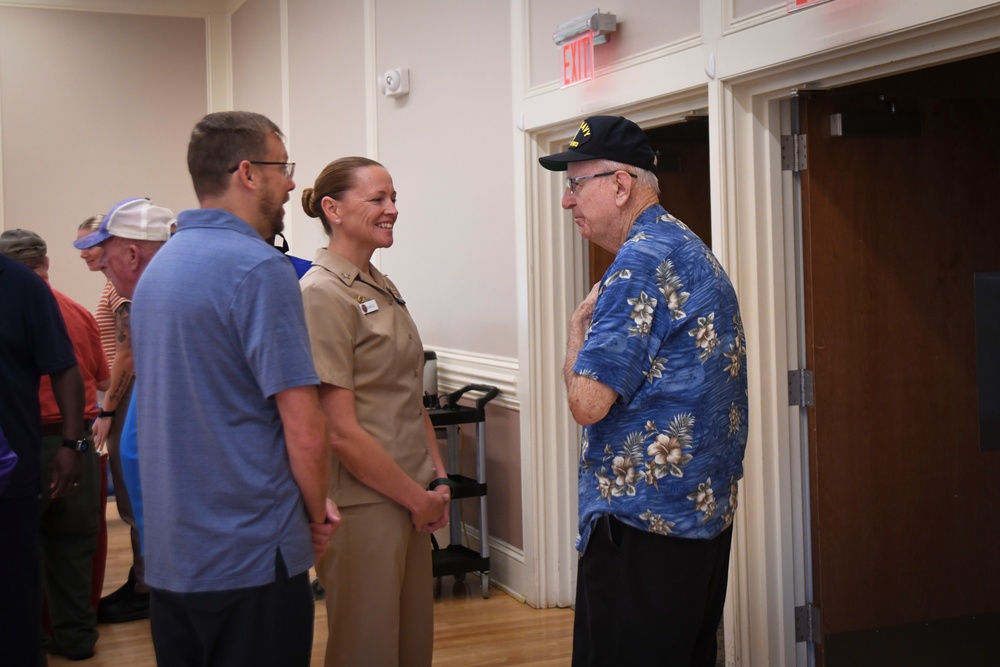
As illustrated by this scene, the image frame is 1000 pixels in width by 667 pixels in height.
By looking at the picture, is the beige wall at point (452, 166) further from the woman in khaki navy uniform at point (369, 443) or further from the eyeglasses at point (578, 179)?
the eyeglasses at point (578, 179)

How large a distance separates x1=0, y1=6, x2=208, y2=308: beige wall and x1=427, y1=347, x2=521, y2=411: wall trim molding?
3878 millimetres

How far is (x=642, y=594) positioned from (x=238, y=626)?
720 millimetres

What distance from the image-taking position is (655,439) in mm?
1877

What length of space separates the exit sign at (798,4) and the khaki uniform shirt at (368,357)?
1.34 meters

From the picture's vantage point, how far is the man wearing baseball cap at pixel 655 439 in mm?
1875

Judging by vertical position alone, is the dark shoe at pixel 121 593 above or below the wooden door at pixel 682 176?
below

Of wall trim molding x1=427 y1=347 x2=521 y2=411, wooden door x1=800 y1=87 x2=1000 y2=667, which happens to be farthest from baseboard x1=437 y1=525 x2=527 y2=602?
wooden door x1=800 y1=87 x2=1000 y2=667

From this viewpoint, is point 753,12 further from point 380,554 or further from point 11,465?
point 11,465

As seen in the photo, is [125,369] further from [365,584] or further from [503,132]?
[365,584]

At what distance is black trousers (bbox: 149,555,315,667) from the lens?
68.9 inches

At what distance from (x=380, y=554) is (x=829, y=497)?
150cm

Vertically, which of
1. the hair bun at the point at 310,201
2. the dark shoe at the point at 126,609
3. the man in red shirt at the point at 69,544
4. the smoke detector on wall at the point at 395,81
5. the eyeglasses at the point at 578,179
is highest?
the smoke detector on wall at the point at 395,81

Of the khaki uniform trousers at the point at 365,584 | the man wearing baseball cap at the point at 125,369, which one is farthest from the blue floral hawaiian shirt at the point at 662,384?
the man wearing baseball cap at the point at 125,369

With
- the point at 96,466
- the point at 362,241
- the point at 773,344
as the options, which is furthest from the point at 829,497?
the point at 96,466
